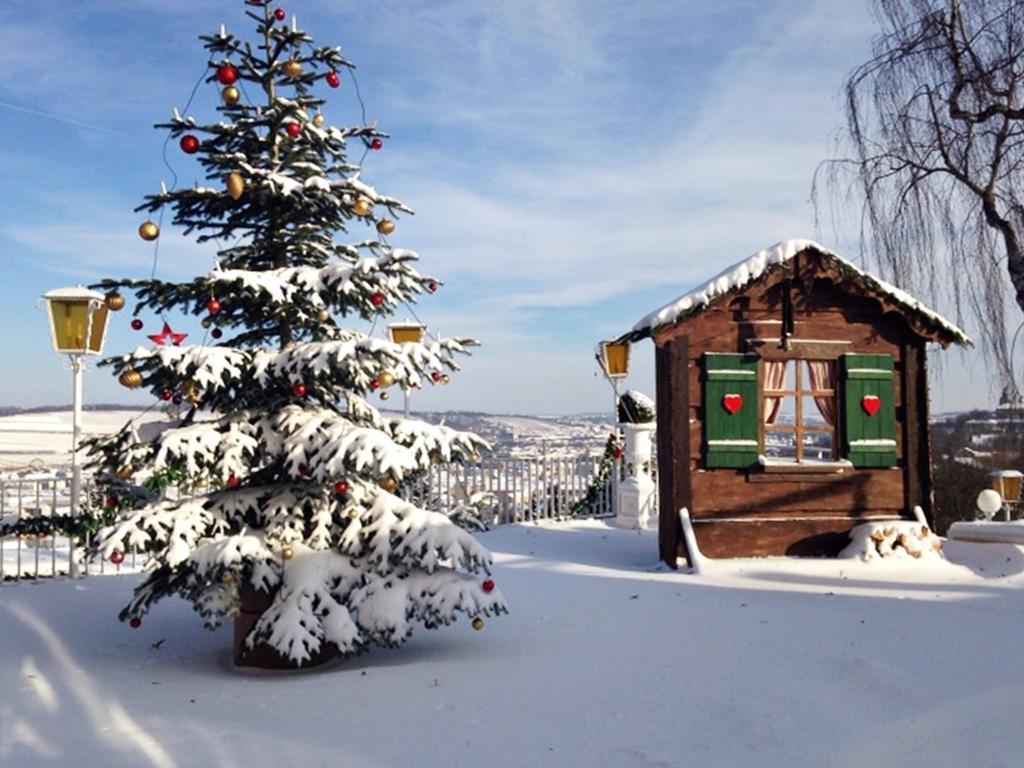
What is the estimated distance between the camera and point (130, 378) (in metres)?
5.22

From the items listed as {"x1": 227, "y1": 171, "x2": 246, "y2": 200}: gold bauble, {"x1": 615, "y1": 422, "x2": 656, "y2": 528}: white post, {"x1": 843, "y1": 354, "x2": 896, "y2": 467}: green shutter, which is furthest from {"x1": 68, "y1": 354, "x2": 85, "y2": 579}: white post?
{"x1": 843, "y1": 354, "x2": 896, "y2": 467}: green shutter

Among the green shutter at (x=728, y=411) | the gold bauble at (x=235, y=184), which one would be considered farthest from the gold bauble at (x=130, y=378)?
the green shutter at (x=728, y=411)

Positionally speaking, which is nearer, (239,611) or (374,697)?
(374,697)

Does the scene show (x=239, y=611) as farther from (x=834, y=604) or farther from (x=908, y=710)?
(x=834, y=604)

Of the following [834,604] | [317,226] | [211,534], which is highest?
[317,226]

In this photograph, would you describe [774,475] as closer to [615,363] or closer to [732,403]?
[732,403]

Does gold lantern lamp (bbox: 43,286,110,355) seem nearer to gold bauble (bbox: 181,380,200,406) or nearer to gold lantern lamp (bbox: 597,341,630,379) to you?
gold bauble (bbox: 181,380,200,406)

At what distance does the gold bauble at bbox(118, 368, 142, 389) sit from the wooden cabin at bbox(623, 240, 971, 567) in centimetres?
566

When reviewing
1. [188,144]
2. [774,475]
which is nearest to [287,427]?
[188,144]

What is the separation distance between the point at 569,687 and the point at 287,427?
2.39 meters

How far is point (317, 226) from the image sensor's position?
6.14 meters

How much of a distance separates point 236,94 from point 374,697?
4020 millimetres

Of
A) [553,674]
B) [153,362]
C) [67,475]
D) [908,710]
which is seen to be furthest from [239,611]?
[67,475]

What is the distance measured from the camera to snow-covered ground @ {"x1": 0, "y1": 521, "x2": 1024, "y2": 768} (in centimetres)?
404
